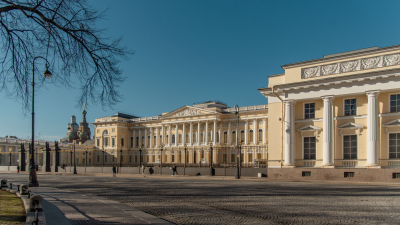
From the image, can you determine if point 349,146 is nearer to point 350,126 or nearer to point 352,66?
point 350,126

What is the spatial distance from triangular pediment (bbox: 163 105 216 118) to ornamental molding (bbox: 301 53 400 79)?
5330 cm

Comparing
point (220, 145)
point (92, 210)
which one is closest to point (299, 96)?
point (92, 210)

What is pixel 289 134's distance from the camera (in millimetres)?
31969

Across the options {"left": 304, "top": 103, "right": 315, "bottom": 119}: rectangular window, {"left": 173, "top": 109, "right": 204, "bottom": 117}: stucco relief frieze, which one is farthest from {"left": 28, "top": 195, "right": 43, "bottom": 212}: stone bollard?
{"left": 173, "top": 109, "right": 204, "bottom": 117}: stucco relief frieze

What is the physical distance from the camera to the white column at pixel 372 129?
27859 mm

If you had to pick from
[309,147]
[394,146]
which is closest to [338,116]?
[309,147]

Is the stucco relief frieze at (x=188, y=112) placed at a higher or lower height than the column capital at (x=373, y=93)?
higher

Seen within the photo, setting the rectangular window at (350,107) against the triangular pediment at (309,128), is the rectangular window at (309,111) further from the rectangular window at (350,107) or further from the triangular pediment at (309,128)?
the rectangular window at (350,107)

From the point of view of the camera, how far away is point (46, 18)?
9.66 metres

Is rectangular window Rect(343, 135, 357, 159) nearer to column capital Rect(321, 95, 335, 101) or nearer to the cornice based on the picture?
column capital Rect(321, 95, 335, 101)

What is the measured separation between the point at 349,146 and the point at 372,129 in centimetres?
272

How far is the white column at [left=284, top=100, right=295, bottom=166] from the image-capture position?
31.8 m

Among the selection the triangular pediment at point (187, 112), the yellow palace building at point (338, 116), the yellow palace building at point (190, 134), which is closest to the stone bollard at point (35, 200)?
the yellow palace building at point (338, 116)

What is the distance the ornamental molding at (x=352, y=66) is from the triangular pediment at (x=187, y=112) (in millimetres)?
53299
